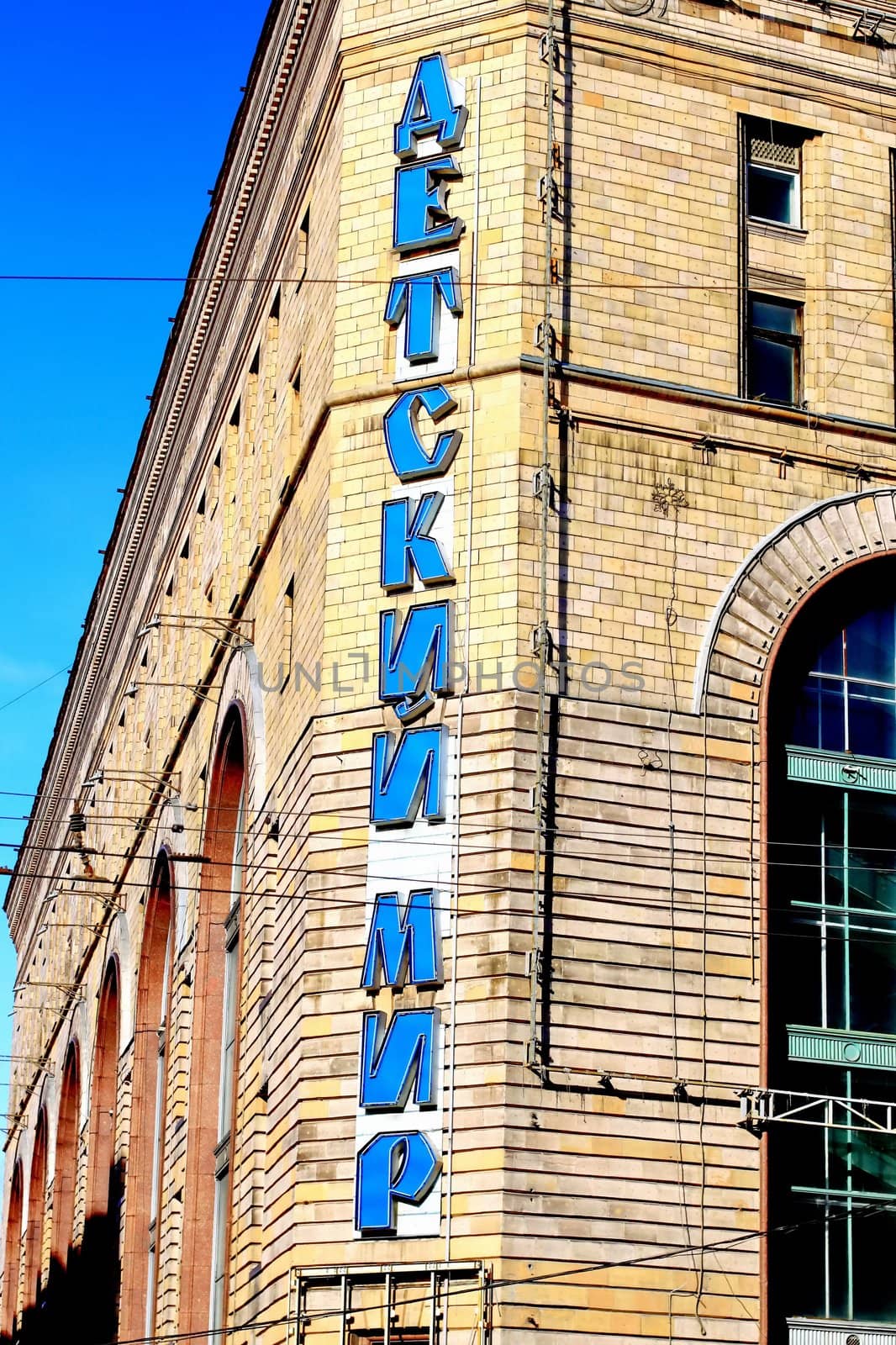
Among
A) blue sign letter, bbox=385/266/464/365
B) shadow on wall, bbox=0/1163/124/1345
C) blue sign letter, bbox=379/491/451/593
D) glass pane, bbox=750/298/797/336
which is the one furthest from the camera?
shadow on wall, bbox=0/1163/124/1345

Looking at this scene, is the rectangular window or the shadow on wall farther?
the shadow on wall

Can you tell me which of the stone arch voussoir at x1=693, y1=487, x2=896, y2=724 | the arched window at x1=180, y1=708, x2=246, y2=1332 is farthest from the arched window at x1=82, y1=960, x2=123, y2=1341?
the stone arch voussoir at x1=693, y1=487, x2=896, y2=724

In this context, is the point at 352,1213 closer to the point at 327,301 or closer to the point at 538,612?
the point at 538,612

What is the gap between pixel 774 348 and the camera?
122ft

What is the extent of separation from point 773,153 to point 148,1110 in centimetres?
3119

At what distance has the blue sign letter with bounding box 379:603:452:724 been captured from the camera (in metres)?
33.1

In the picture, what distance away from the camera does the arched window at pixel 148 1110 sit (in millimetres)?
53375

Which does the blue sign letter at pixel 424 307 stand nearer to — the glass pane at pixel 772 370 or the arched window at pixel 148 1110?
the glass pane at pixel 772 370

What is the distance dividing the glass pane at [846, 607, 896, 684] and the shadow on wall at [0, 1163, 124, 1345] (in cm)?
3042

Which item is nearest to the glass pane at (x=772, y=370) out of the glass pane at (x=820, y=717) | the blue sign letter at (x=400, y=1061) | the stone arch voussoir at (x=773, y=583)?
the stone arch voussoir at (x=773, y=583)

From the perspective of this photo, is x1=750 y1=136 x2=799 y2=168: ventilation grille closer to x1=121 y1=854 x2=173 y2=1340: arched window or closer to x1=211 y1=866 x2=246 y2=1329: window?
x1=211 y1=866 x2=246 y2=1329: window

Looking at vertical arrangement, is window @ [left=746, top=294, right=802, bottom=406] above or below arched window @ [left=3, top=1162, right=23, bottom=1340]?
above

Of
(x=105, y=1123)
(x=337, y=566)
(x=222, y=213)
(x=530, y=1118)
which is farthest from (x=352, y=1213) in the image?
(x=105, y=1123)

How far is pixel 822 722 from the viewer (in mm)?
35500
